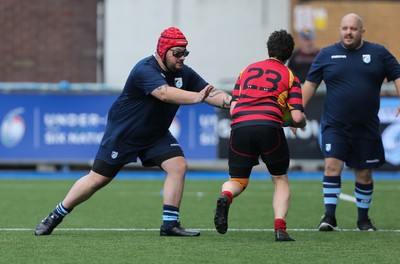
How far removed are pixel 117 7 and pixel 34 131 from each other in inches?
230

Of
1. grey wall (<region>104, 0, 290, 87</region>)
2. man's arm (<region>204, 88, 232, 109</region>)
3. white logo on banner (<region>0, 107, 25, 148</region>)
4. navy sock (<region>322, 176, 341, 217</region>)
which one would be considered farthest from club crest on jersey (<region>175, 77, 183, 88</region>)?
grey wall (<region>104, 0, 290, 87</region>)

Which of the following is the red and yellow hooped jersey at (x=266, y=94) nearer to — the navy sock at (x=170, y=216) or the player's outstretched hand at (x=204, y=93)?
the player's outstretched hand at (x=204, y=93)

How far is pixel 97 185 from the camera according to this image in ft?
33.8

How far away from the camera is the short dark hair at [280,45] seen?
9.80 metres

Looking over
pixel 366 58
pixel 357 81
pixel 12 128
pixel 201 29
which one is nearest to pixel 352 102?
pixel 357 81

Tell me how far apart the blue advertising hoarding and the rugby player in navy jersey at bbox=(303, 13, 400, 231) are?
30.2 ft

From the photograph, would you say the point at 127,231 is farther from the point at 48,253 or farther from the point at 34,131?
the point at 34,131

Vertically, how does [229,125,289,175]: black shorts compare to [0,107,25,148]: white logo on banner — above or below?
above

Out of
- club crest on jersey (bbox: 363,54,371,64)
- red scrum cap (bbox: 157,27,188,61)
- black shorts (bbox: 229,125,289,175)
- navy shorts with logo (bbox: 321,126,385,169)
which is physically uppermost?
red scrum cap (bbox: 157,27,188,61)

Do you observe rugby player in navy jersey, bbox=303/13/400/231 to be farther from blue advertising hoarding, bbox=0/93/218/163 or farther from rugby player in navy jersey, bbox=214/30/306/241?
blue advertising hoarding, bbox=0/93/218/163

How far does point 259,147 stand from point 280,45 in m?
0.87

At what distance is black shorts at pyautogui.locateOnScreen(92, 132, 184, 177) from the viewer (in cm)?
1030

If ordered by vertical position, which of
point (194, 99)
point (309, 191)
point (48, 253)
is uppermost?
point (194, 99)

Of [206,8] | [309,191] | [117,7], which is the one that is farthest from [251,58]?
[309,191]
